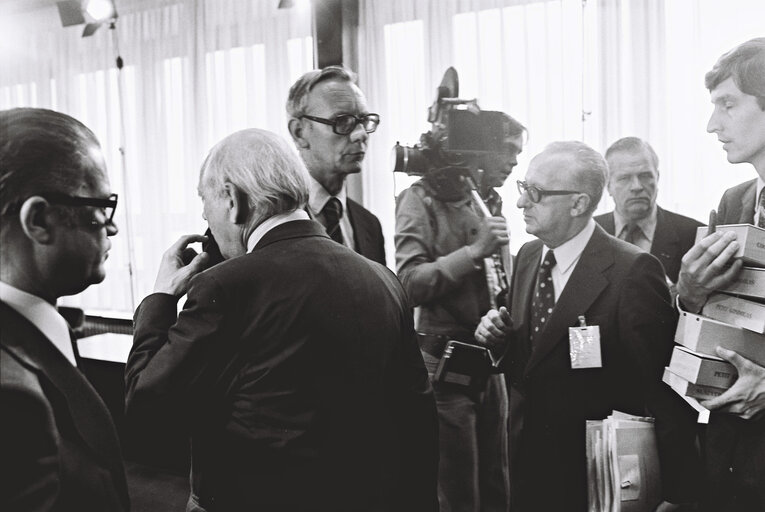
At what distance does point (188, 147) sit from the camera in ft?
18.5

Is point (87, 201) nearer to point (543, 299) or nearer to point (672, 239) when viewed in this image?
point (543, 299)

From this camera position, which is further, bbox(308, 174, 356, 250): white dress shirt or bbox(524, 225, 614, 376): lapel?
bbox(308, 174, 356, 250): white dress shirt

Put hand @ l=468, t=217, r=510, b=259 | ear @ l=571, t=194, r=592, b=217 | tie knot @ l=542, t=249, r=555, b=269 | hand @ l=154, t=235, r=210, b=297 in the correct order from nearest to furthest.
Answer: hand @ l=154, t=235, r=210, b=297
ear @ l=571, t=194, r=592, b=217
tie knot @ l=542, t=249, r=555, b=269
hand @ l=468, t=217, r=510, b=259

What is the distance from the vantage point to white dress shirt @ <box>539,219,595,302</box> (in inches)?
93.4

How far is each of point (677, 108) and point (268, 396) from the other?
3207 millimetres

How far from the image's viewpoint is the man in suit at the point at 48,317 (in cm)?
78

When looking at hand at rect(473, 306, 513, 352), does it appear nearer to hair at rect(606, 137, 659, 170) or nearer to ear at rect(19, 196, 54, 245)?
hair at rect(606, 137, 659, 170)

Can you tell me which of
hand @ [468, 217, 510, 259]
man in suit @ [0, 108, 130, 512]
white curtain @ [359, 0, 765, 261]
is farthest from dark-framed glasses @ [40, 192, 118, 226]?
white curtain @ [359, 0, 765, 261]

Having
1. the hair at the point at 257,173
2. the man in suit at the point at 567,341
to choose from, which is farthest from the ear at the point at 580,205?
the hair at the point at 257,173

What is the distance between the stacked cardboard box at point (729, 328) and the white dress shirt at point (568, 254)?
0.53 meters

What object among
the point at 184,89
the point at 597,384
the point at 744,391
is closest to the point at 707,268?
the point at 744,391

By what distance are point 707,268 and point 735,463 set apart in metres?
0.57

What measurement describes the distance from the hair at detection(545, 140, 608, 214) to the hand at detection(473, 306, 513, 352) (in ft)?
1.70

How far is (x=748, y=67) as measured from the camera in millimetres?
1913
